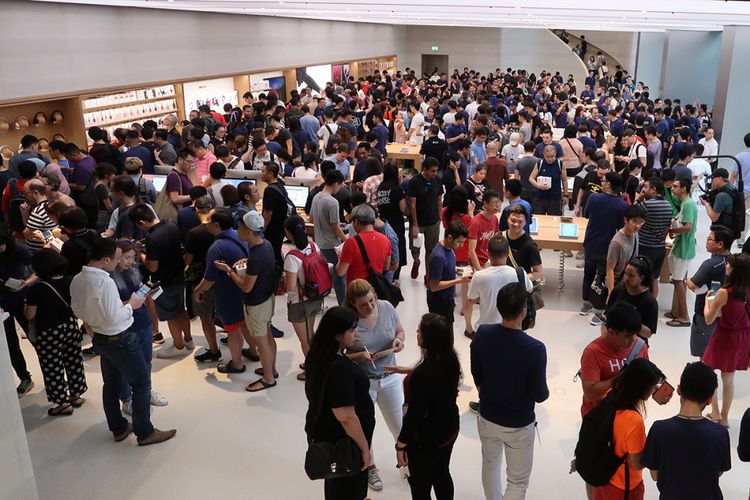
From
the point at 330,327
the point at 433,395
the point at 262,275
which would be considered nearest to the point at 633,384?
the point at 433,395

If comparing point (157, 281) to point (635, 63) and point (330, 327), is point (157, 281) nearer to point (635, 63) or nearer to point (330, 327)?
point (330, 327)

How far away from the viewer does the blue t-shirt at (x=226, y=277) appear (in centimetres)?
493

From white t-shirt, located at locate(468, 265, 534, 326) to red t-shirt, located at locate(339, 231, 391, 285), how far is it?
2.75ft

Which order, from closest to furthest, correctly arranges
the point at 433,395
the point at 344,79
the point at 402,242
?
the point at 433,395 → the point at 402,242 → the point at 344,79

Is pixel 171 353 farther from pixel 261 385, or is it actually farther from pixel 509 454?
pixel 509 454

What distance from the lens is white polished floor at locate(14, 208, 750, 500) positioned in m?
4.07

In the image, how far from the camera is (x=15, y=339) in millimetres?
5129

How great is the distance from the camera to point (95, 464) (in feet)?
14.3

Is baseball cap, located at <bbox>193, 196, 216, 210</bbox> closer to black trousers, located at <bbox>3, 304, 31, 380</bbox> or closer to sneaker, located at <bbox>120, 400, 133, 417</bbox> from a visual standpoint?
black trousers, located at <bbox>3, 304, 31, 380</bbox>

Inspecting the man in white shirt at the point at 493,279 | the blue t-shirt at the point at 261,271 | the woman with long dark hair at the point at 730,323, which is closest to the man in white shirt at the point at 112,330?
the blue t-shirt at the point at 261,271

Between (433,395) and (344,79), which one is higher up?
(344,79)

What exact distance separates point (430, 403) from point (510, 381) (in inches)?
17.0

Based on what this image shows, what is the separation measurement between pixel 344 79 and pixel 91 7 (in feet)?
42.2

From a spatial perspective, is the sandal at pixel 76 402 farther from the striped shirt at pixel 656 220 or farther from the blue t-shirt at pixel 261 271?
the striped shirt at pixel 656 220
